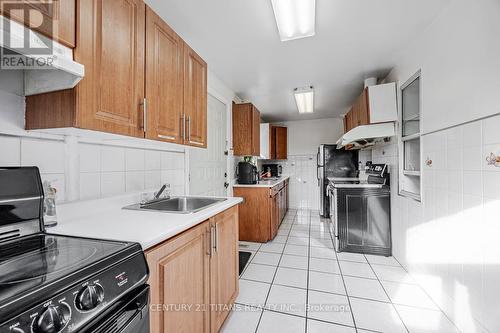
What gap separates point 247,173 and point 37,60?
2.92 metres

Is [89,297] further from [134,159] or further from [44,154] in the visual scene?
[134,159]

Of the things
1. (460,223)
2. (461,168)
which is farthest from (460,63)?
(460,223)

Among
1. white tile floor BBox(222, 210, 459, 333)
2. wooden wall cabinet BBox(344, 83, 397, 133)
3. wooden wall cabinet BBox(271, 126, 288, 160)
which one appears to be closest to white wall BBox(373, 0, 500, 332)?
white tile floor BBox(222, 210, 459, 333)

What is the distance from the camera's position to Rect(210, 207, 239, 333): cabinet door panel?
1361mm

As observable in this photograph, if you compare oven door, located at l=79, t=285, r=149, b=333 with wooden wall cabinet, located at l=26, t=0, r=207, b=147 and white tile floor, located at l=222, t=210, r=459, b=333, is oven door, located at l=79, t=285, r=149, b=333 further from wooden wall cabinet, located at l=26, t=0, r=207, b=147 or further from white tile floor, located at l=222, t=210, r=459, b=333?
white tile floor, located at l=222, t=210, r=459, b=333

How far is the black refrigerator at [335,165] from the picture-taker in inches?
184

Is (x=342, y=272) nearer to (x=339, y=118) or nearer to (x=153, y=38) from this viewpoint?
(x=153, y=38)

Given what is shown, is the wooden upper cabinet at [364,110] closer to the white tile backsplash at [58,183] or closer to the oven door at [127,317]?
the oven door at [127,317]

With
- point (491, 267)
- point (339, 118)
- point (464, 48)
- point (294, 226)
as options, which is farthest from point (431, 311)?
point (339, 118)

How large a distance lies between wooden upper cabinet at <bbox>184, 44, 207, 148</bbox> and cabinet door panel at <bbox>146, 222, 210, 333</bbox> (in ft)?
2.54

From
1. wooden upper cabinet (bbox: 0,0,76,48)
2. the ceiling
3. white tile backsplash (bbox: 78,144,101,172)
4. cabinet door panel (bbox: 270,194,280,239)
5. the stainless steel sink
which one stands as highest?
the ceiling

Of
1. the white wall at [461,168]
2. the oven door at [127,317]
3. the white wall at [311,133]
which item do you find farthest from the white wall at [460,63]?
the white wall at [311,133]

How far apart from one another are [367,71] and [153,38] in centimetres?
265

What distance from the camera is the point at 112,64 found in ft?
3.40
